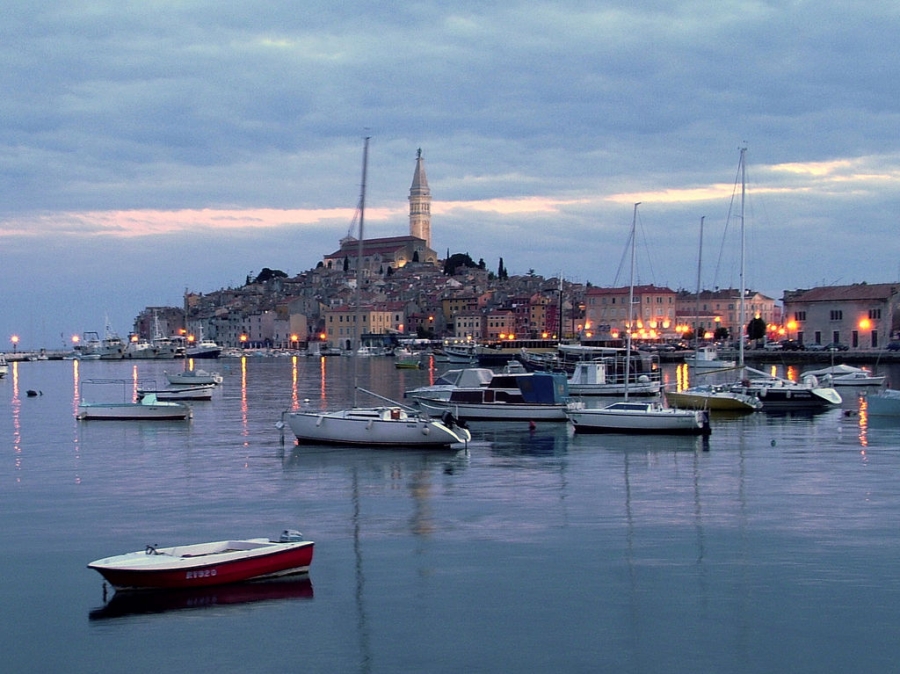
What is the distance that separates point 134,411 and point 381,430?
13651mm

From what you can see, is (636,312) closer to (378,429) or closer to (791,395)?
(791,395)

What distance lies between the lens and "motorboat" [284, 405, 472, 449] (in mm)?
25969

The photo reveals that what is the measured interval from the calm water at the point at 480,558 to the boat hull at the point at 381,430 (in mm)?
570

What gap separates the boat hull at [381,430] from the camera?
26.0m

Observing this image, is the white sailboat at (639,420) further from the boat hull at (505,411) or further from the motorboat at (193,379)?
the motorboat at (193,379)

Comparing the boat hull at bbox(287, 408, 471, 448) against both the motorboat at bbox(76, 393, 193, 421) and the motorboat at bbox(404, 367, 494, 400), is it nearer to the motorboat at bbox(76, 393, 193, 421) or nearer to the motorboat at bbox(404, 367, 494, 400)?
the motorboat at bbox(404, 367, 494, 400)

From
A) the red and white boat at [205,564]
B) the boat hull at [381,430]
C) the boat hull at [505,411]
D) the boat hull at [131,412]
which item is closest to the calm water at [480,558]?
the red and white boat at [205,564]

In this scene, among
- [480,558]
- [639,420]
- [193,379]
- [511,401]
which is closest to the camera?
[480,558]

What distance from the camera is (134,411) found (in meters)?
36.1

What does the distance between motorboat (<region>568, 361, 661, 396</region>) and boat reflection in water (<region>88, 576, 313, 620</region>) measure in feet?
108

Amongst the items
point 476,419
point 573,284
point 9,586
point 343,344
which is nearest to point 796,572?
point 9,586

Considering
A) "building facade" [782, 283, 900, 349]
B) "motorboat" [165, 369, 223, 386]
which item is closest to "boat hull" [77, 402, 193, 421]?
"motorboat" [165, 369, 223, 386]

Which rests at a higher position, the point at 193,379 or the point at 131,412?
the point at 193,379

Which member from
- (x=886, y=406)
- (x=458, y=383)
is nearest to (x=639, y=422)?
(x=458, y=383)
